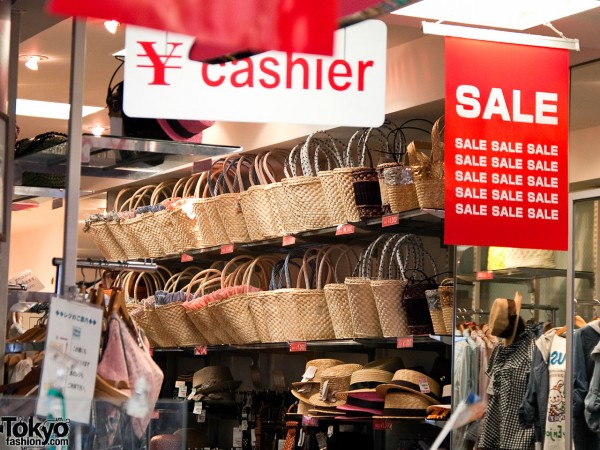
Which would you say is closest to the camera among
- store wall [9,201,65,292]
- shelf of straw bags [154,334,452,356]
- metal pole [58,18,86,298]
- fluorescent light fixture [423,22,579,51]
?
metal pole [58,18,86,298]

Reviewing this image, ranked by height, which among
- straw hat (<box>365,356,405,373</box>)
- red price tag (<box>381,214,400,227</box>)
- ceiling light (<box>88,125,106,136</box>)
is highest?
ceiling light (<box>88,125,106,136</box>)

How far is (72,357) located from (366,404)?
10.7ft

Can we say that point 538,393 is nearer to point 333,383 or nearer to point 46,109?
point 333,383

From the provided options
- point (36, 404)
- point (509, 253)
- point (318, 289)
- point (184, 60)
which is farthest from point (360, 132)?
point (36, 404)

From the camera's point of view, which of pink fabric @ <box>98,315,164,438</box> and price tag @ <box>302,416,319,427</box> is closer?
pink fabric @ <box>98,315,164,438</box>

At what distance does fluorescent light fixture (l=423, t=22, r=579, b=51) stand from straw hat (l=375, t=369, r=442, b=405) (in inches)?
75.3

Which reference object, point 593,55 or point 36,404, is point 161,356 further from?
point 36,404

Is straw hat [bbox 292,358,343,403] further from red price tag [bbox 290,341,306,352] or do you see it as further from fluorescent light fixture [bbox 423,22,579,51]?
fluorescent light fixture [bbox 423,22,579,51]

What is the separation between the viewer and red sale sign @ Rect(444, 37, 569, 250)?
15.5ft

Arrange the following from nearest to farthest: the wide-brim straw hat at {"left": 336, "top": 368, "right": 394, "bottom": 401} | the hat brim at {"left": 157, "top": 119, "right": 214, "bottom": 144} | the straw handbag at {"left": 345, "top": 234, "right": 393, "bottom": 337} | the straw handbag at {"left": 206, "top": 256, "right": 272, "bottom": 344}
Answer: the hat brim at {"left": 157, "top": 119, "right": 214, "bottom": 144} < the straw handbag at {"left": 345, "top": 234, "right": 393, "bottom": 337} < the wide-brim straw hat at {"left": 336, "top": 368, "right": 394, "bottom": 401} < the straw handbag at {"left": 206, "top": 256, "right": 272, "bottom": 344}

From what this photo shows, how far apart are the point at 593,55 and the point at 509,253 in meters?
1.05

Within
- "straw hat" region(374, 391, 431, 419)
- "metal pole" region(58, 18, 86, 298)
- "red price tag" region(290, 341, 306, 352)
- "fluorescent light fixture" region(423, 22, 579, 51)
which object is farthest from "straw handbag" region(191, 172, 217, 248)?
"metal pole" region(58, 18, 86, 298)

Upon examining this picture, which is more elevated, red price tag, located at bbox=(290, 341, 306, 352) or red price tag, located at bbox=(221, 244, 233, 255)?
red price tag, located at bbox=(221, 244, 233, 255)

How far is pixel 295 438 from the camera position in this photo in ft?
22.8
